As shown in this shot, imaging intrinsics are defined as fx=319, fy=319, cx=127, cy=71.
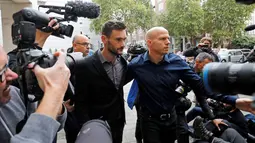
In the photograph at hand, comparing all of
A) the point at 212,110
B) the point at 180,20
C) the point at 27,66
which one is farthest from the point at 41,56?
the point at 180,20

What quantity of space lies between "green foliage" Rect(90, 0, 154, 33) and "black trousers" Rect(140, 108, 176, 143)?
4175 centimetres

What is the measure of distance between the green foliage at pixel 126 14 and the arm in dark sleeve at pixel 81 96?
41.9 m

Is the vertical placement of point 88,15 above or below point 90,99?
above

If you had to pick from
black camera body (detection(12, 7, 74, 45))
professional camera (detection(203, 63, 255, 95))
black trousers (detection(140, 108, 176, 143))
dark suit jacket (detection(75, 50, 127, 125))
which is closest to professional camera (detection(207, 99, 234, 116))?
black trousers (detection(140, 108, 176, 143))

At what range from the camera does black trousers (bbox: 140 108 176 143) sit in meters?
3.35

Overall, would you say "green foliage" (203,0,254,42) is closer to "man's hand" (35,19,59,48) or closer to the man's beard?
the man's beard

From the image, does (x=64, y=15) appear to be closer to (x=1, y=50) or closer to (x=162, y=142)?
(x=1, y=50)

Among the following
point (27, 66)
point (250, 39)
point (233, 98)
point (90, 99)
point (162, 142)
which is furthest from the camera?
point (250, 39)

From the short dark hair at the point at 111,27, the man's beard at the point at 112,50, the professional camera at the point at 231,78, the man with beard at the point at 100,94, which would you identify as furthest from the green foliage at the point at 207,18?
the professional camera at the point at 231,78

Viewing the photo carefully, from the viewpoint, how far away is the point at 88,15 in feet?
8.10

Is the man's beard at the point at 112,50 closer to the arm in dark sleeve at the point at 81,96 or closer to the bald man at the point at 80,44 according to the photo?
the arm in dark sleeve at the point at 81,96

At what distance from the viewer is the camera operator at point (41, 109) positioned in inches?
48.6

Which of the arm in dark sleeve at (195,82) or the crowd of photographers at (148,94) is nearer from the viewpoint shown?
the crowd of photographers at (148,94)

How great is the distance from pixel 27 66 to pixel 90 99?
67.6 inches
